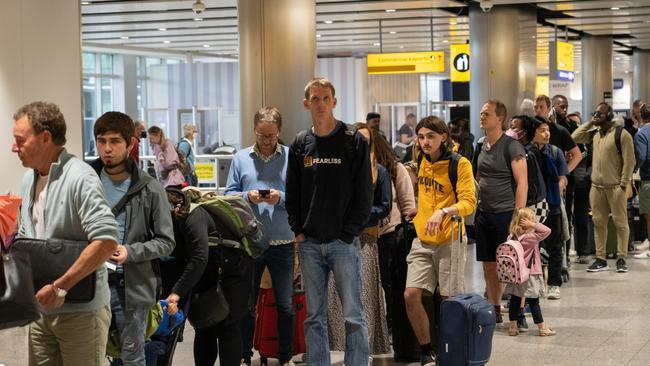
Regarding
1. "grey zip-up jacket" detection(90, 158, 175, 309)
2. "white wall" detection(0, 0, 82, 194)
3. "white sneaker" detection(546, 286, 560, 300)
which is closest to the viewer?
"grey zip-up jacket" detection(90, 158, 175, 309)

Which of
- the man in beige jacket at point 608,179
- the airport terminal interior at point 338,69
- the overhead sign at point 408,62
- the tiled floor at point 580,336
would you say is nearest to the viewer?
the tiled floor at point 580,336

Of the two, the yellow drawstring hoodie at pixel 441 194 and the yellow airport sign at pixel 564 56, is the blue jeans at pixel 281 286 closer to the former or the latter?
the yellow drawstring hoodie at pixel 441 194

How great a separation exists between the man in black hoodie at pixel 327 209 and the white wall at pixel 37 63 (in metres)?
2.52

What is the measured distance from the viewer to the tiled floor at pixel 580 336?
22.0ft

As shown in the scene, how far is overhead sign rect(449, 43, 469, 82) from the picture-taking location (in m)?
21.9

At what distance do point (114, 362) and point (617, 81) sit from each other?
4207 centimetres

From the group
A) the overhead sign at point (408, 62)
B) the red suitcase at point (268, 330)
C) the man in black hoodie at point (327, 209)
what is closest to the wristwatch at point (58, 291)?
the man in black hoodie at point (327, 209)

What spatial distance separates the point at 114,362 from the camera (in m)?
4.76

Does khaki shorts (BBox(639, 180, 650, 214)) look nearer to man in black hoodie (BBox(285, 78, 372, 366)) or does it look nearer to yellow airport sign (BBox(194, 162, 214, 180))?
man in black hoodie (BBox(285, 78, 372, 366))

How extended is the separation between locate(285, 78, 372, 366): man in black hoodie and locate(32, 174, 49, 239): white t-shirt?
1.76 meters

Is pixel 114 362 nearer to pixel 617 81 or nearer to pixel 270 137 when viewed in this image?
pixel 270 137

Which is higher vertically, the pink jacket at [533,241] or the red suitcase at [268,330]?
the pink jacket at [533,241]

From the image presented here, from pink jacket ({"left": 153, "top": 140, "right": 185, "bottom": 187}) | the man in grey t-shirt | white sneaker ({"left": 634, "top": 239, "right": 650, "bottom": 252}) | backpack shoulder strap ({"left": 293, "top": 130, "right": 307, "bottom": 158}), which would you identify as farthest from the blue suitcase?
pink jacket ({"left": 153, "top": 140, "right": 185, "bottom": 187})

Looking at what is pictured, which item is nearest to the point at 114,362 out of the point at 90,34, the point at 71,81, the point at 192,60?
the point at 71,81
